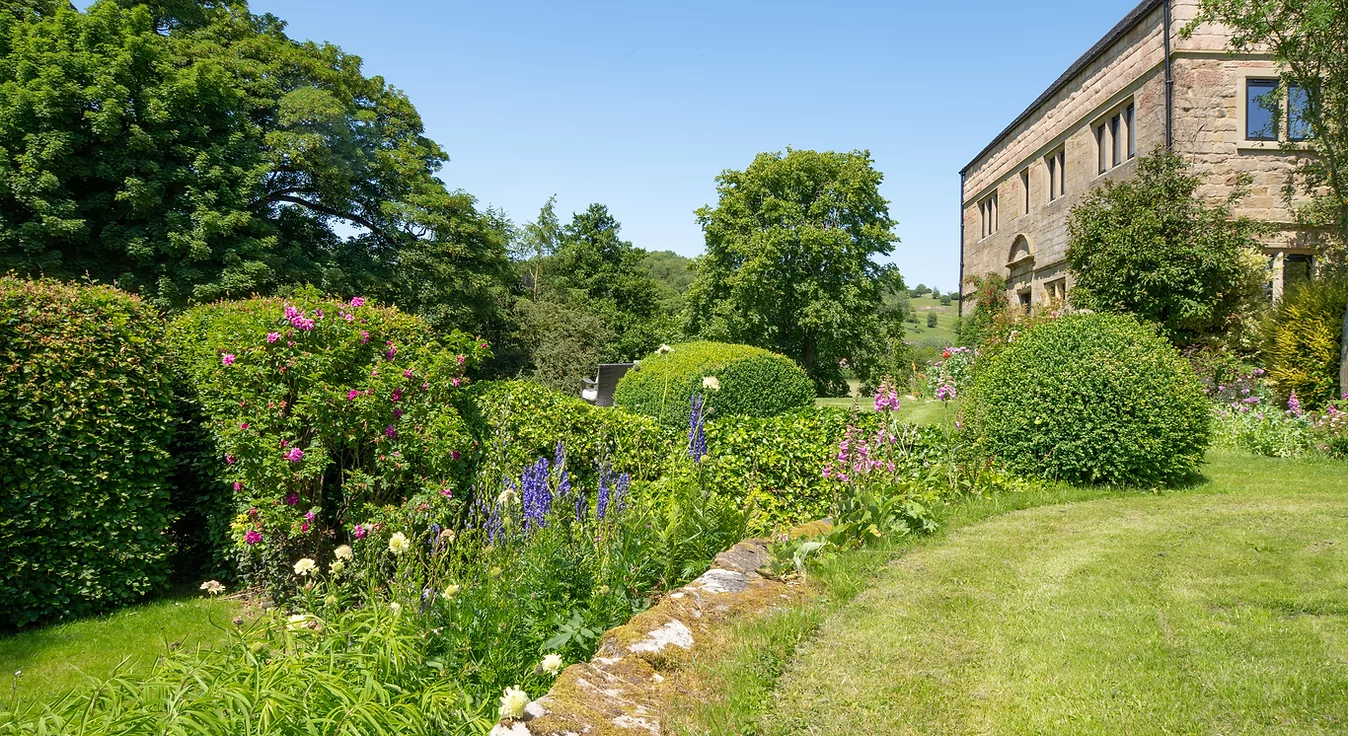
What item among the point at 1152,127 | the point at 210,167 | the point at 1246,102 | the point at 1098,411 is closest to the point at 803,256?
the point at 1152,127

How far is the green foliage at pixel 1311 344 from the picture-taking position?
38.1 feet

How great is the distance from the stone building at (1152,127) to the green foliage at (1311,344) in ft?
7.80

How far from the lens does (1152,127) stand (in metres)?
15.1

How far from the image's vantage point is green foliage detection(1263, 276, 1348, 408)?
1162 centimetres

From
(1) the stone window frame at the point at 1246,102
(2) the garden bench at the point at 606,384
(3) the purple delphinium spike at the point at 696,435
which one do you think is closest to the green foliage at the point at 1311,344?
(1) the stone window frame at the point at 1246,102

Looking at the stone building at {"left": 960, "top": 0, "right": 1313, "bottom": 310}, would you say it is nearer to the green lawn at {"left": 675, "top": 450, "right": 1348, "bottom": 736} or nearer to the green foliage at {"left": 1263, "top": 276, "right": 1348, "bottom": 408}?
the green foliage at {"left": 1263, "top": 276, "right": 1348, "bottom": 408}

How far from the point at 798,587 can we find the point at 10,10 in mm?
23584

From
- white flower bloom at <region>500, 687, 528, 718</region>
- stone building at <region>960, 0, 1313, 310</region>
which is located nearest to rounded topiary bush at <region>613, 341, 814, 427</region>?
white flower bloom at <region>500, 687, 528, 718</region>

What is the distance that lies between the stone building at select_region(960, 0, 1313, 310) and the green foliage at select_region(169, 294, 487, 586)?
48.8 ft

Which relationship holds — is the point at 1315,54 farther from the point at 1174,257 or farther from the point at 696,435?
the point at 696,435

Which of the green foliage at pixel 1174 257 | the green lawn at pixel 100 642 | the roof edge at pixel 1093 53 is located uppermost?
the roof edge at pixel 1093 53

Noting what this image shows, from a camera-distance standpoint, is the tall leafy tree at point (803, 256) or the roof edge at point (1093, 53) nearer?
the roof edge at point (1093, 53)

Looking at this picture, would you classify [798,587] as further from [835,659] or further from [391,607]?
[391,607]

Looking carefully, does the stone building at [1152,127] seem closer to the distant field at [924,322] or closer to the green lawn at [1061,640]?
the green lawn at [1061,640]
